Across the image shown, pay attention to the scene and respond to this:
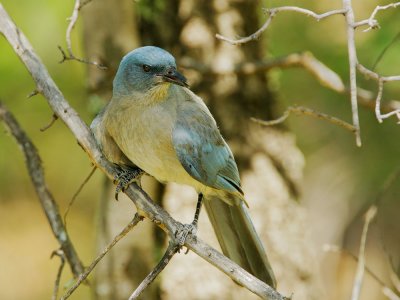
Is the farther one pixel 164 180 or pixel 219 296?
pixel 219 296

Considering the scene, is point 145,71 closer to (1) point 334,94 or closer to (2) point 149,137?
(2) point 149,137

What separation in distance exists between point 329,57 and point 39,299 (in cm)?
412

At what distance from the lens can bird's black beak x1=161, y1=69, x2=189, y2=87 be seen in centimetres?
375

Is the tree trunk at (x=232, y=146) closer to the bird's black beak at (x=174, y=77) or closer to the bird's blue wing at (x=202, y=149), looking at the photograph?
the bird's blue wing at (x=202, y=149)

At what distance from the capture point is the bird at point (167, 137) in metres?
3.85

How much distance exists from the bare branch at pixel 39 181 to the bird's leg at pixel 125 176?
0.49 m

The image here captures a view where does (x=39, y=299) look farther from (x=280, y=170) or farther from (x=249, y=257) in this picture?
(x=249, y=257)

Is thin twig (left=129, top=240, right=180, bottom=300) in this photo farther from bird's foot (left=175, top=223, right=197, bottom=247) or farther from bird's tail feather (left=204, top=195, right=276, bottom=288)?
bird's tail feather (left=204, top=195, right=276, bottom=288)

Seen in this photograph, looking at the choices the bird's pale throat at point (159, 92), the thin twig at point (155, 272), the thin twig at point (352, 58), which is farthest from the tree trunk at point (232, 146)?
the thin twig at point (352, 58)

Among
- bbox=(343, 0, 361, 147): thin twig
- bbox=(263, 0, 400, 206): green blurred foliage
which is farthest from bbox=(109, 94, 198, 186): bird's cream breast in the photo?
bbox=(263, 0, 400, 206): green blurred foliage

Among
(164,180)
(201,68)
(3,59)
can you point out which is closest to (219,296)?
(164,180)

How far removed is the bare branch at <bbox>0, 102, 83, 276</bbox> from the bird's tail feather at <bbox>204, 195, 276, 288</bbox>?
34.1 inches

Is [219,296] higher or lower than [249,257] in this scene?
lower

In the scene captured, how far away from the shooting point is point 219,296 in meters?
4.83
